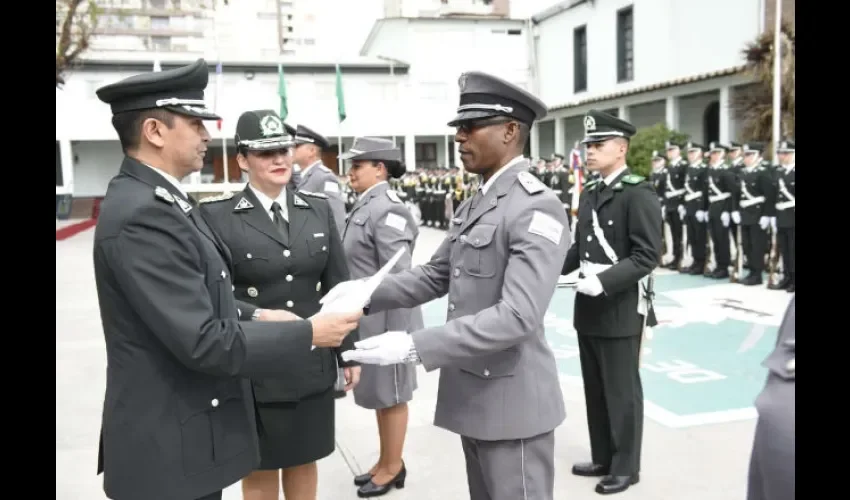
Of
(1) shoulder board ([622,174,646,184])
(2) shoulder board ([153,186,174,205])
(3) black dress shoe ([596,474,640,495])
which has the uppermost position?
(1) shoulder board ([622,174,646,184])

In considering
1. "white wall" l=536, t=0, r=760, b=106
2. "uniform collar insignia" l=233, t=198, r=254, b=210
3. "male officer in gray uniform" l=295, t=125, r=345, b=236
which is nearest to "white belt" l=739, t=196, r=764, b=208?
"male officer in gray uniform" l=295, t=125, r=345, b=236

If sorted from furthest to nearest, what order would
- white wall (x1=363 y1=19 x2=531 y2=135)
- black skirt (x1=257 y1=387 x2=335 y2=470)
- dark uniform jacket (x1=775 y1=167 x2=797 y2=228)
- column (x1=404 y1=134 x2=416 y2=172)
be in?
white wall (x1=363 y1=19 x2=531 y2=135), column (x1=404 y1=134 x2=416 y2=172), dark uniform jacket (x1=775 y1=167 x2=797 y2=228), black skirt (x1=257 y1=387 x2=335 y2=470)

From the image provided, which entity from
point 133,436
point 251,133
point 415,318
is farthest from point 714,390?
point 133,436

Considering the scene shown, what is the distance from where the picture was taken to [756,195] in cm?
1002

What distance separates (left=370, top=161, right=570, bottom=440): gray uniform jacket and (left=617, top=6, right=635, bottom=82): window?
24.0 m

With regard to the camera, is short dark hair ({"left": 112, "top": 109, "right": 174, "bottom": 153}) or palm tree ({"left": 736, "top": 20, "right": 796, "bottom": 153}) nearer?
short dark hair ({"left": 112, "top": 109, "right": 174, "bottom": 153})

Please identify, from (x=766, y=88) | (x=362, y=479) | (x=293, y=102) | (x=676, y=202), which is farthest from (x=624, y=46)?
(x=362, y=479)

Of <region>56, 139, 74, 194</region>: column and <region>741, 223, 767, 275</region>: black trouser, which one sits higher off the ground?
<region>56, 139, 74, 194</region>: column

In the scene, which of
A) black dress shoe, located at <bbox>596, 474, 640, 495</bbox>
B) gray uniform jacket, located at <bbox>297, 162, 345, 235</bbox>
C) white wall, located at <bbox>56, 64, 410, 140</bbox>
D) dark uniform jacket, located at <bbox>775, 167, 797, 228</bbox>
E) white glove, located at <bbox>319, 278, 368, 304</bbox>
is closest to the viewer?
white glove, located at <bbox>319, 278, 368, 304</bbox>

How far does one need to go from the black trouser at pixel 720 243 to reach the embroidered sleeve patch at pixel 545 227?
366 inches

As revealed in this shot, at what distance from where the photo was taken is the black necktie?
9.40ft

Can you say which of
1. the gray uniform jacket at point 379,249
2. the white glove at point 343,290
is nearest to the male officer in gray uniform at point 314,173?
the gray uniform jacket at point 379,249

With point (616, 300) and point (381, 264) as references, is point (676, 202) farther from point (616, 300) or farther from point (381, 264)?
point (381, 264)

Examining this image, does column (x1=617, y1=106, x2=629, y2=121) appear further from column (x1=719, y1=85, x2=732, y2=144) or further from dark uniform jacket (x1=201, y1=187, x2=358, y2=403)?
dark uniform jacket (x1=201, y1=187, x2=358, y2=403)
